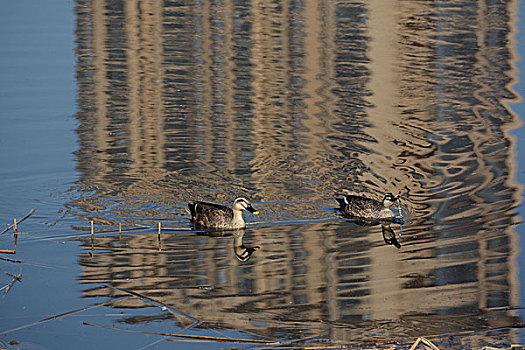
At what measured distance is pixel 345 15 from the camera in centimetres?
3203

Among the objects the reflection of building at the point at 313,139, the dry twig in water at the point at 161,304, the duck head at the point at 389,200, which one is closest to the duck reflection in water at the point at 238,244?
the reflection of building at the point at 313,139

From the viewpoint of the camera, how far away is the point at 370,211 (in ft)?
41.9

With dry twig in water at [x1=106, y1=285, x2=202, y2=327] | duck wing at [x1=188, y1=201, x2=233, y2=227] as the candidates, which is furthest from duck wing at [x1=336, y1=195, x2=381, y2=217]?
dry twig in water at [x1=106, y1=285, x2=202, y2=327]

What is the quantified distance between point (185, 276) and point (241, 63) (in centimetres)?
1372

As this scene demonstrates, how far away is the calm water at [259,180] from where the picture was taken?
9.41 m

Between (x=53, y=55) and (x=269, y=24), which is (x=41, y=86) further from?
(x=269, y=24)

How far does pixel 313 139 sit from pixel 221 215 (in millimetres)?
4590

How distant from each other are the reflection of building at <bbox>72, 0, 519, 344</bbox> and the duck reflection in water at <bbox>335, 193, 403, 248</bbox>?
0.41 meters

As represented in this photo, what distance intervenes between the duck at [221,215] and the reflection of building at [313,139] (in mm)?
547

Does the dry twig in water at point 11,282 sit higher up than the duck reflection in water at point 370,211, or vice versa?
the duck reflection in water at point 370,211

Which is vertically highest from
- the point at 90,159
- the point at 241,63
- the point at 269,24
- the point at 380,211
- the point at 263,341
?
the point at 269,24

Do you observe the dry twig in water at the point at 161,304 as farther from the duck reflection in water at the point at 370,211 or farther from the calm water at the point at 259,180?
the duck reflection in water at the point at 370,211

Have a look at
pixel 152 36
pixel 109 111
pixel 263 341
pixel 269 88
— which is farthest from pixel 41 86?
pixel 263 341

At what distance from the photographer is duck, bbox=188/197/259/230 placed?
1226 centimetres
